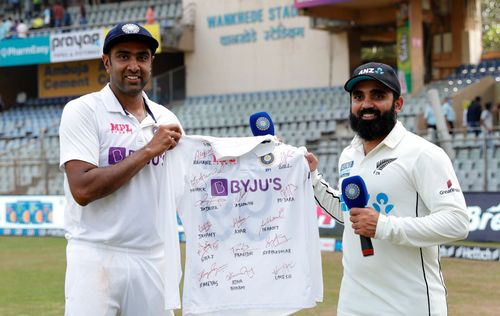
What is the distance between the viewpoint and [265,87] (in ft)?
101

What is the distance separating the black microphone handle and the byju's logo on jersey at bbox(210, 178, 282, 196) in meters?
1.06

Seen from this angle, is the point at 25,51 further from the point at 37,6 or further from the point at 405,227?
the point at 405,227

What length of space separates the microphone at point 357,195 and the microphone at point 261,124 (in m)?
1.09

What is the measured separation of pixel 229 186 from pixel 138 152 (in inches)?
31.5

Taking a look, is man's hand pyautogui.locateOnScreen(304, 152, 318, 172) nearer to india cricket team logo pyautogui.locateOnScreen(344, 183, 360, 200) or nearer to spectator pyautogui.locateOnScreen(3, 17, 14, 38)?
india cricket team logo pyautogui.locateOnScreen(344, 183, 360, 200)

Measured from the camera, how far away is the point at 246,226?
488cm

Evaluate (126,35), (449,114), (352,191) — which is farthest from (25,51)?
(352,191)

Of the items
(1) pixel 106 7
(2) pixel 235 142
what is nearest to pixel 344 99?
(1) pixel 106 7

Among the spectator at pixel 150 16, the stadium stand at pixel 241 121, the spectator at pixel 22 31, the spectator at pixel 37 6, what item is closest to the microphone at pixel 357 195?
the stadium stand at pixel 241 121

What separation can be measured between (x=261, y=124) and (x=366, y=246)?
128cm

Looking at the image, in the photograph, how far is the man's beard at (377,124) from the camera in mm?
4098

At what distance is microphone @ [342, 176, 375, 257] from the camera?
3797mm

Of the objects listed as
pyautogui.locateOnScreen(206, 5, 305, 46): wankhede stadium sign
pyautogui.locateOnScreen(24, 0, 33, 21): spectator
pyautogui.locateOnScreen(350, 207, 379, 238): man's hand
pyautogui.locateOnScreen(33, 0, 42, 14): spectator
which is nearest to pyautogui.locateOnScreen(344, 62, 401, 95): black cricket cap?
pyautogui.locateOnScreen(350, 207, 379, 238): man's hand

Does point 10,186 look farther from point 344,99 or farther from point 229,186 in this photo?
point 229,186
